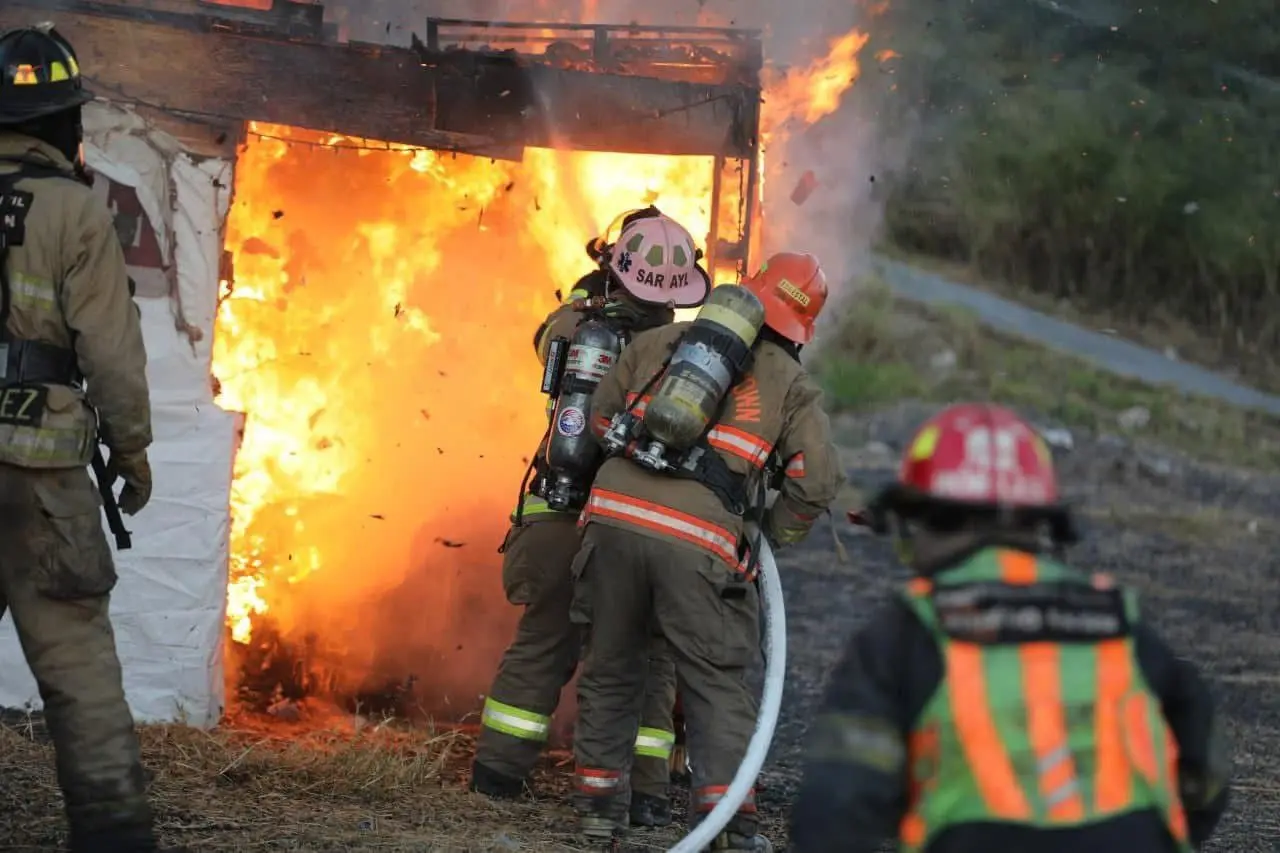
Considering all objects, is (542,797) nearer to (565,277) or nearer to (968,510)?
Answer: (565,277)

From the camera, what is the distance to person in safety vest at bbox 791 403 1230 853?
2674mm

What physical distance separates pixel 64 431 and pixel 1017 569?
277 centimetres

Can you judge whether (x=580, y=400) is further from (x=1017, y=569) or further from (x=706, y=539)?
(x=1017, y=569)

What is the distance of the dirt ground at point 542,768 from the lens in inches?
220

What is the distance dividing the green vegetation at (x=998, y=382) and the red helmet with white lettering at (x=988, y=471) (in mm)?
15068

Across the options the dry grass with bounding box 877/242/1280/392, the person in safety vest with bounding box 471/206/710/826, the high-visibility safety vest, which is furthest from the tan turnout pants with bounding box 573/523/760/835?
the dry grass with bounding box 877/242/1280/392

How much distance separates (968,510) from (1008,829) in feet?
1.79

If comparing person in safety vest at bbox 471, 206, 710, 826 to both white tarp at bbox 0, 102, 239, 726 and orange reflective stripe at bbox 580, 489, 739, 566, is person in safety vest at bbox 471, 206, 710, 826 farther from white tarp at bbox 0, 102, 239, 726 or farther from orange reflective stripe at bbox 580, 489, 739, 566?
white tarp at bbox 0, 102, 239, 726

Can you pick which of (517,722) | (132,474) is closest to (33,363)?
(132,474)

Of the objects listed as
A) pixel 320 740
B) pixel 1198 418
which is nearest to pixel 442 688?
pixel 320 740

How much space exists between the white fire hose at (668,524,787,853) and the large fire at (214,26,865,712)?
2.20m

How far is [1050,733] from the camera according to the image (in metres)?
2.68

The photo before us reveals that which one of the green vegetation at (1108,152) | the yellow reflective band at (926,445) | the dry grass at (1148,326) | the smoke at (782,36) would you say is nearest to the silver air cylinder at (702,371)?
the yellow reflective band at (926,445)

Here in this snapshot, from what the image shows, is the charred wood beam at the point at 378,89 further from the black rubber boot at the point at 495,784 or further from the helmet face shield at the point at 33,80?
the black rubber boot at the point at 495,784
